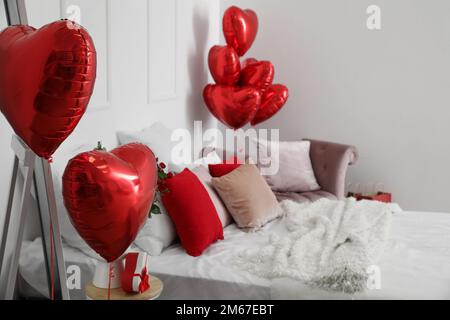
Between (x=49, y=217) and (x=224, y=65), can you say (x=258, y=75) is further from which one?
(x=49, y=217)

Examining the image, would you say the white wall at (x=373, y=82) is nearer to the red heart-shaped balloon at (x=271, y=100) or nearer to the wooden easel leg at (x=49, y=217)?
the red heart-shaped balloon at (x=271, y=100)

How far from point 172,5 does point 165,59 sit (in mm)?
372

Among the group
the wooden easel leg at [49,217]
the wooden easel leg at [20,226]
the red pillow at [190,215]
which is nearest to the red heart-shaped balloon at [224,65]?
the red pillow at [190,215]

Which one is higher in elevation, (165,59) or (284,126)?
(165,59)

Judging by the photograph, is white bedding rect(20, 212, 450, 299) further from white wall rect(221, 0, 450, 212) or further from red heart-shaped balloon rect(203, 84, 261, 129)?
white wall rect(221, 0, 450, 212)

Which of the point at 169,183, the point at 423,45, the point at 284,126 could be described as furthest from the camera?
the point at 284,126

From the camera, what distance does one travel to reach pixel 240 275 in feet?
8.22

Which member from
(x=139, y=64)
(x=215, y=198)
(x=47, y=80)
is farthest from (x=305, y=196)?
(x=47, y=80)

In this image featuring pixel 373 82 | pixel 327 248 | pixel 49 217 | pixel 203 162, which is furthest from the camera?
pixel 373 82

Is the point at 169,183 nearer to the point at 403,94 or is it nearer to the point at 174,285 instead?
the point at 174,285

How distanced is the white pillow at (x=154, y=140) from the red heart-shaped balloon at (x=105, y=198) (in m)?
1.53

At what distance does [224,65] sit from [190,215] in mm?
1629

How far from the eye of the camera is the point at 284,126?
4.95m
